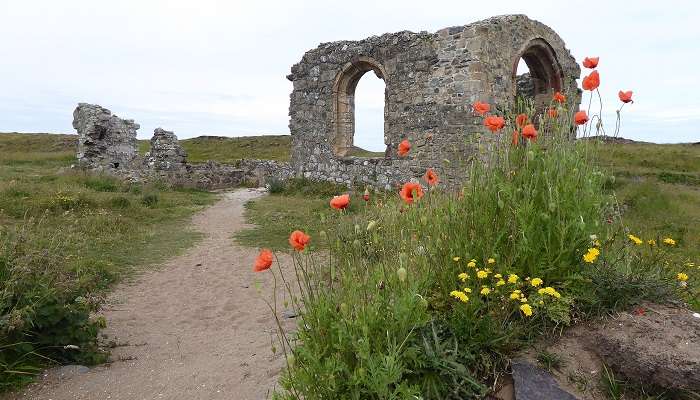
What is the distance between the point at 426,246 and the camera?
3082 mm

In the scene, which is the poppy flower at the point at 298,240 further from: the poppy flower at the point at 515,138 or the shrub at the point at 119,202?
the shrub at the point at 119,202

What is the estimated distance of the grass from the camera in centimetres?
375

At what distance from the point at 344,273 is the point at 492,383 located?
1.03 meters

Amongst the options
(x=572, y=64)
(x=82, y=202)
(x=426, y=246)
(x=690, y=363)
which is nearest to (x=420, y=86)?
(x=572, y=64)

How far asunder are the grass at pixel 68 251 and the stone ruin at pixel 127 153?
1.18 m

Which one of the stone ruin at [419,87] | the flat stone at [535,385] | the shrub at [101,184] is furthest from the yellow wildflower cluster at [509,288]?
the shrub at [101,184]

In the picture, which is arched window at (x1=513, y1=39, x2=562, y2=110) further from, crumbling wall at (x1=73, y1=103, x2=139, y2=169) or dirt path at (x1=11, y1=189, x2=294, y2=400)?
crumbling wall at (x1=73, y1=103, x2=139, y2=169)

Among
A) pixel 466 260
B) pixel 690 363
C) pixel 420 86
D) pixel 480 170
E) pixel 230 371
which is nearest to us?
pixel 690 363

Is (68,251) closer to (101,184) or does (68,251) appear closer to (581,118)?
(581,118)

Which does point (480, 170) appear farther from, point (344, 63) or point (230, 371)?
point (344, 63)

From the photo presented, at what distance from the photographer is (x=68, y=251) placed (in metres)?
7.13

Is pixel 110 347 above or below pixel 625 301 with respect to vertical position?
below

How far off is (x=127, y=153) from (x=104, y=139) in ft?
3.15

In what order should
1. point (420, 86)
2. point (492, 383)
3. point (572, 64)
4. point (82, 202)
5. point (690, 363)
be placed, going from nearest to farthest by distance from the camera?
point (690, 363) < point (492, 383) < point (82, 202) < point (420, 86) < point (572, 64)
